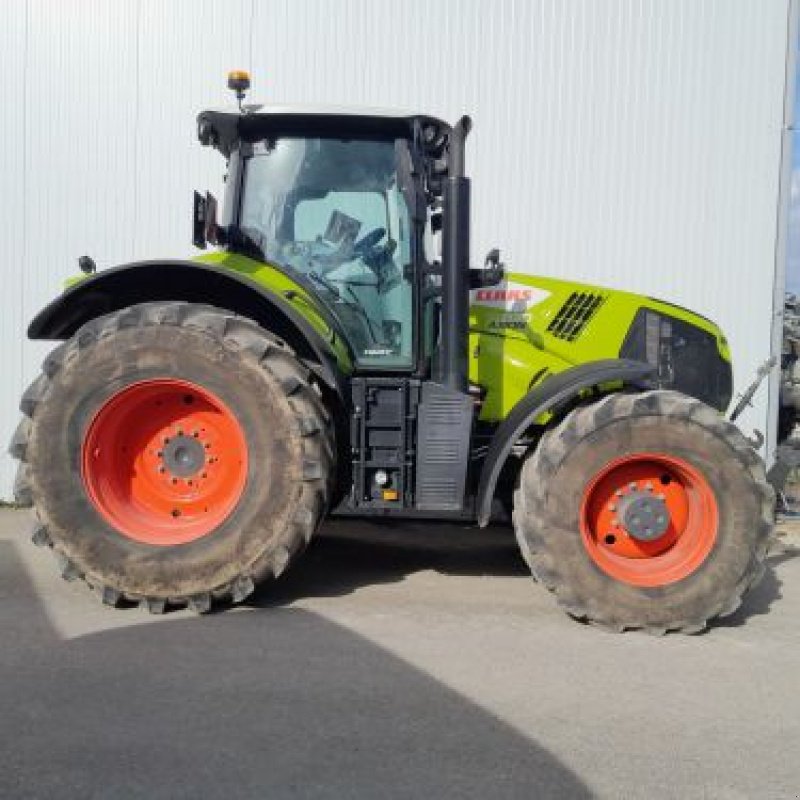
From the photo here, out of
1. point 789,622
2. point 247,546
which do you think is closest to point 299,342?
point 247,546

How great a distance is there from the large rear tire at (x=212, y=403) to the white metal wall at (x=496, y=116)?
3.42m

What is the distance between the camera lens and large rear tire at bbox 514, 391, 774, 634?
3.45 meters

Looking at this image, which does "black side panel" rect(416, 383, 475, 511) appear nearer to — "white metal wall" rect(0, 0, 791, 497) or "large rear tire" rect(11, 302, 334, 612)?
"large rear tire" rect(11, 302, 334, 612)

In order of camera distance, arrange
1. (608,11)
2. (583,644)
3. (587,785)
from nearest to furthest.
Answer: (587,785), (583,644), (608,11)

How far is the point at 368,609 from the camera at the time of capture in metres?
3.67

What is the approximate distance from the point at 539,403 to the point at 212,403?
152 centimetres

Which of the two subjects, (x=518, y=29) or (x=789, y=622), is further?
(x=518, y=29)

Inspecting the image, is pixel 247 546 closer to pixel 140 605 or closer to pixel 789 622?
pixel 140 605

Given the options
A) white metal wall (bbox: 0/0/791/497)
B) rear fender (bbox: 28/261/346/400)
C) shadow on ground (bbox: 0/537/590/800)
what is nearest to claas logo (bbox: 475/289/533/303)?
rear fender (bbox: 28/261/346/400)

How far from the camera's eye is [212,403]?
142 inches

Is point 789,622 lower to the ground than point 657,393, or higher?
lower

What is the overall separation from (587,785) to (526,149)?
17.9ft

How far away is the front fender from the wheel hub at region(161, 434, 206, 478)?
1348 mm

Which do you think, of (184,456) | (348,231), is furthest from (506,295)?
(184,456)
